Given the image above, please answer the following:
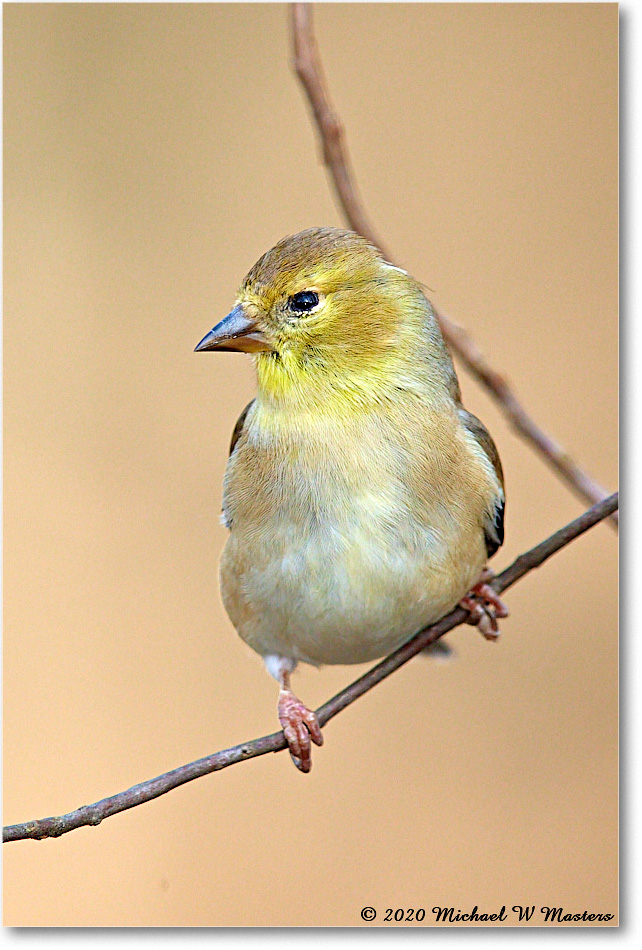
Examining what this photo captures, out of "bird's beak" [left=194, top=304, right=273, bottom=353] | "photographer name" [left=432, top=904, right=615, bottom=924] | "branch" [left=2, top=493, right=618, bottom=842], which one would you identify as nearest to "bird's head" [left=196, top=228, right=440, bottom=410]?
"bird's beak" [left=194, top=304, right=273, bottom=353]

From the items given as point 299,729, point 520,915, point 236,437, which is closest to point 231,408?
point 236,437

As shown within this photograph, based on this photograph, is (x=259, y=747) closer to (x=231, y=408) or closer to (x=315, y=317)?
(x=315, y=317)

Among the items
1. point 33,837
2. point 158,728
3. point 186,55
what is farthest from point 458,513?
point 186,55

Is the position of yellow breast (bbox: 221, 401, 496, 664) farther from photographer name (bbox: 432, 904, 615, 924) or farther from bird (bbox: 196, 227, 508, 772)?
photographer name (bbox: 432, 904, 615, 924)

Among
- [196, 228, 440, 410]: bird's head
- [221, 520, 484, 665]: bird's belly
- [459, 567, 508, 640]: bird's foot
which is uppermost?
[196, 228, 440, 410]: bird's head

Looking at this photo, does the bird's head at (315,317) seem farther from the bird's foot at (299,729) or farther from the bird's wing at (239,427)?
the bird's foot at (299,729)

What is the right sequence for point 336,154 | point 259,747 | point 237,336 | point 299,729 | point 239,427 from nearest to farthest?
1. point 259,747
2. point 237,336
3. point 336,154
4. point 299,729
5. point 239,427

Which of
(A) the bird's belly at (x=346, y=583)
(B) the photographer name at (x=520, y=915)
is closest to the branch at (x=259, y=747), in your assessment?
(A) the bird's belly at (x=346, y=583)
